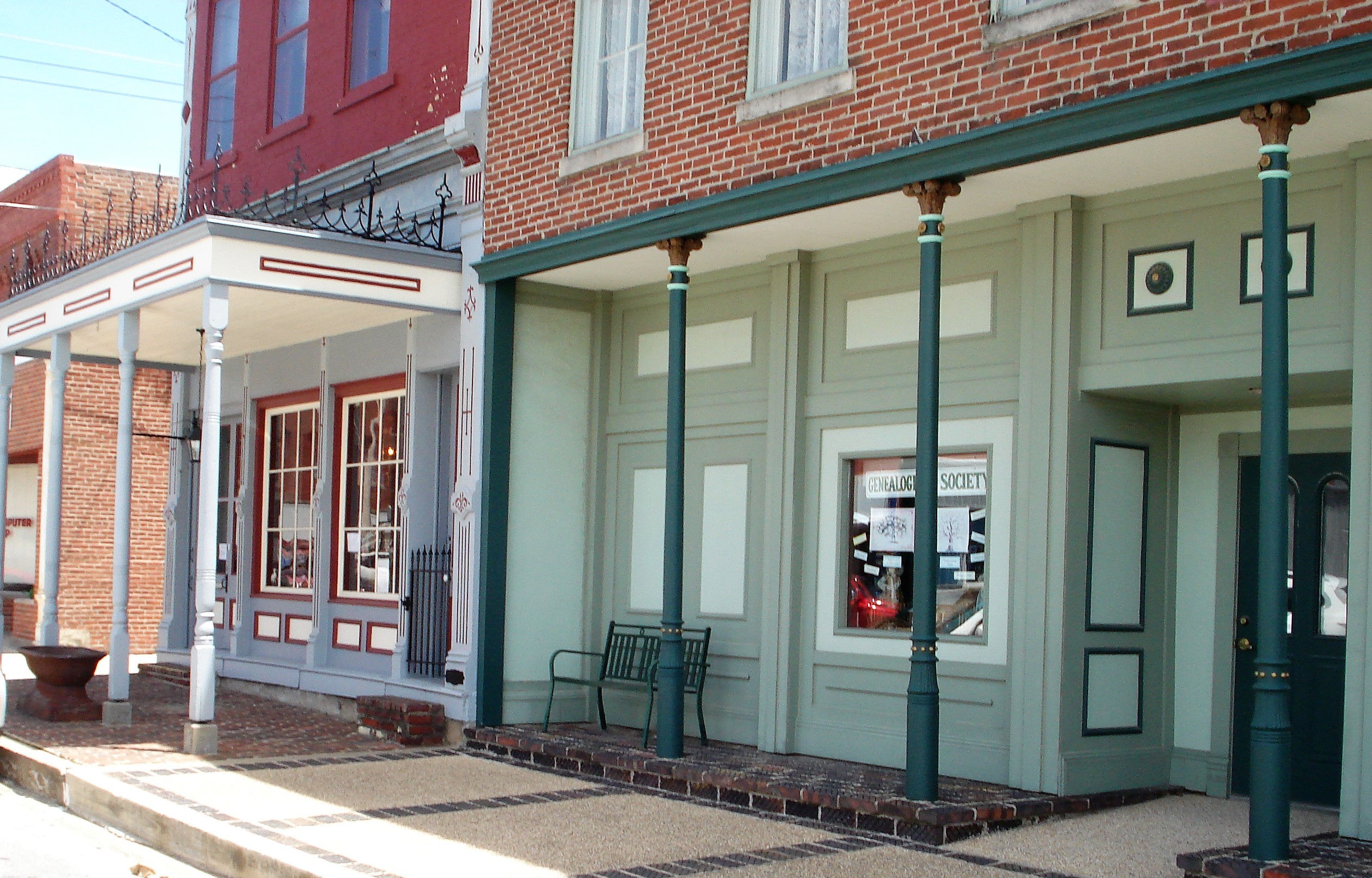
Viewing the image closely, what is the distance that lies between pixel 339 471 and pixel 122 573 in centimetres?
259

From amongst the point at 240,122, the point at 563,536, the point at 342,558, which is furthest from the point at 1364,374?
the point at 240,122

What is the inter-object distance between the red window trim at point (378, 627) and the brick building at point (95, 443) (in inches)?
281

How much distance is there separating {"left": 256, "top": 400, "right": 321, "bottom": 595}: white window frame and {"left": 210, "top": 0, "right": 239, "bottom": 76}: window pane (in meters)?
4.31

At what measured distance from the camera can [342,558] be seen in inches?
528

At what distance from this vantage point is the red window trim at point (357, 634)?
42.4ft

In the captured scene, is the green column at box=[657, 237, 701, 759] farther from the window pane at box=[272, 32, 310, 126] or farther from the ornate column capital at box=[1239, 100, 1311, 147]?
the window pane at box=[272, 32, 310, 126]

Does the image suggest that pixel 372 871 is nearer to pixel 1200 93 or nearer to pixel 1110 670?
pixel 1110 670

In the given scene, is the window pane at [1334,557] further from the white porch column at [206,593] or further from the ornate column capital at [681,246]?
the white porch column at [206,593]

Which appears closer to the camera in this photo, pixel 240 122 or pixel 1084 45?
pixel 1084 45

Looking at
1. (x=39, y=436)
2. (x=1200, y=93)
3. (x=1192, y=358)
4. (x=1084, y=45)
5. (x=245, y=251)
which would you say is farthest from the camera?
(x=39, y=436)

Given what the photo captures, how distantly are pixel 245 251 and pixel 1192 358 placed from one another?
6.57m

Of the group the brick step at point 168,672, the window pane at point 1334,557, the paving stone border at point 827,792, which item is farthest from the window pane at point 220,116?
the window pane at point 1334,557

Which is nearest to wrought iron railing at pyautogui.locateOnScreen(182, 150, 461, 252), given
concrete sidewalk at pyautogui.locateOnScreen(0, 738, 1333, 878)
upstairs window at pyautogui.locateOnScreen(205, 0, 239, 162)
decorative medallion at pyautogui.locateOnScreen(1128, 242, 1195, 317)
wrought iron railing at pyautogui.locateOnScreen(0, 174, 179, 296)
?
upstairs window at pyautogui.locateOnScreen(205, 0, 239, 162)

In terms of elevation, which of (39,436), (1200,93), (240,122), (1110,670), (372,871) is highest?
(240,122)
